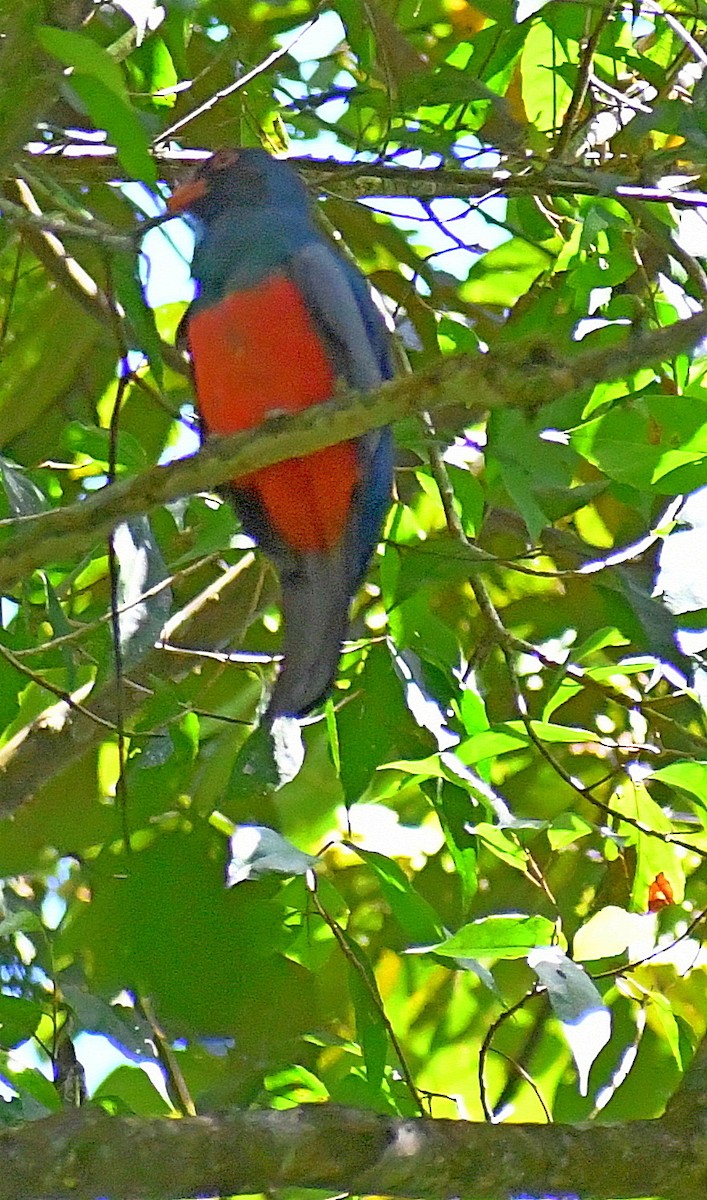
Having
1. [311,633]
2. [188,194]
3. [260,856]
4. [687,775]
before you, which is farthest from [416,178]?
[260,856]

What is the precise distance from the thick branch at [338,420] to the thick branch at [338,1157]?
61 centimetres

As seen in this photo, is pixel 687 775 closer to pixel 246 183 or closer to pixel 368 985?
pixel 368 985

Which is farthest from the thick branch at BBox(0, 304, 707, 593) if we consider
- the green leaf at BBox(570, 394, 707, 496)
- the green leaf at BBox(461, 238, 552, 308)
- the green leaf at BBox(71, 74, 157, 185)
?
the green leaf at BBox(461, 238, 552, 308)

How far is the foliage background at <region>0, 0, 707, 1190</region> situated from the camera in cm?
161

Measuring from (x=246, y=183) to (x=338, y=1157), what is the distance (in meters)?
1.70

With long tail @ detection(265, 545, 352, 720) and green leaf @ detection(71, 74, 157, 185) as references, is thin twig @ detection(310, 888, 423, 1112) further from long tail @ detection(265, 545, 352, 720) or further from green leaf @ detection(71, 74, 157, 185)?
green leaf @ detection(71, 74, 157, 185)

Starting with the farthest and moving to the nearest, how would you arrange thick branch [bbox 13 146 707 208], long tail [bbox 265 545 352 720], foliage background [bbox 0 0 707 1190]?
1. thick branch [bbox 13 146 707 208]
2. long tail [bbox 265 545 352 720]
3. foliage background [bbox 0 0 707 1190]

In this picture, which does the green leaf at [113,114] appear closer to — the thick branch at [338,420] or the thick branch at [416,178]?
the thick branch at [338,420]

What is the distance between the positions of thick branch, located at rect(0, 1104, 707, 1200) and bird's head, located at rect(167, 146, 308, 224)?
1564 millimetres

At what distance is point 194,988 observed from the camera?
973 mm

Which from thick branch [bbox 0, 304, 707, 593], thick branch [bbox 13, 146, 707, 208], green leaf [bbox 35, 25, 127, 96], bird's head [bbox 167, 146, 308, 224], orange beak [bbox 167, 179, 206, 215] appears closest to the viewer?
green leaf [bbox 35, 25, 127, 96]

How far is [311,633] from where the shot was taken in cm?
201

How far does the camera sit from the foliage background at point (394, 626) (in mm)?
1613

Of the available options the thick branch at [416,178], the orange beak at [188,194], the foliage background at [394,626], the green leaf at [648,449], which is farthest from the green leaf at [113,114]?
the orange beak at [188,194]
